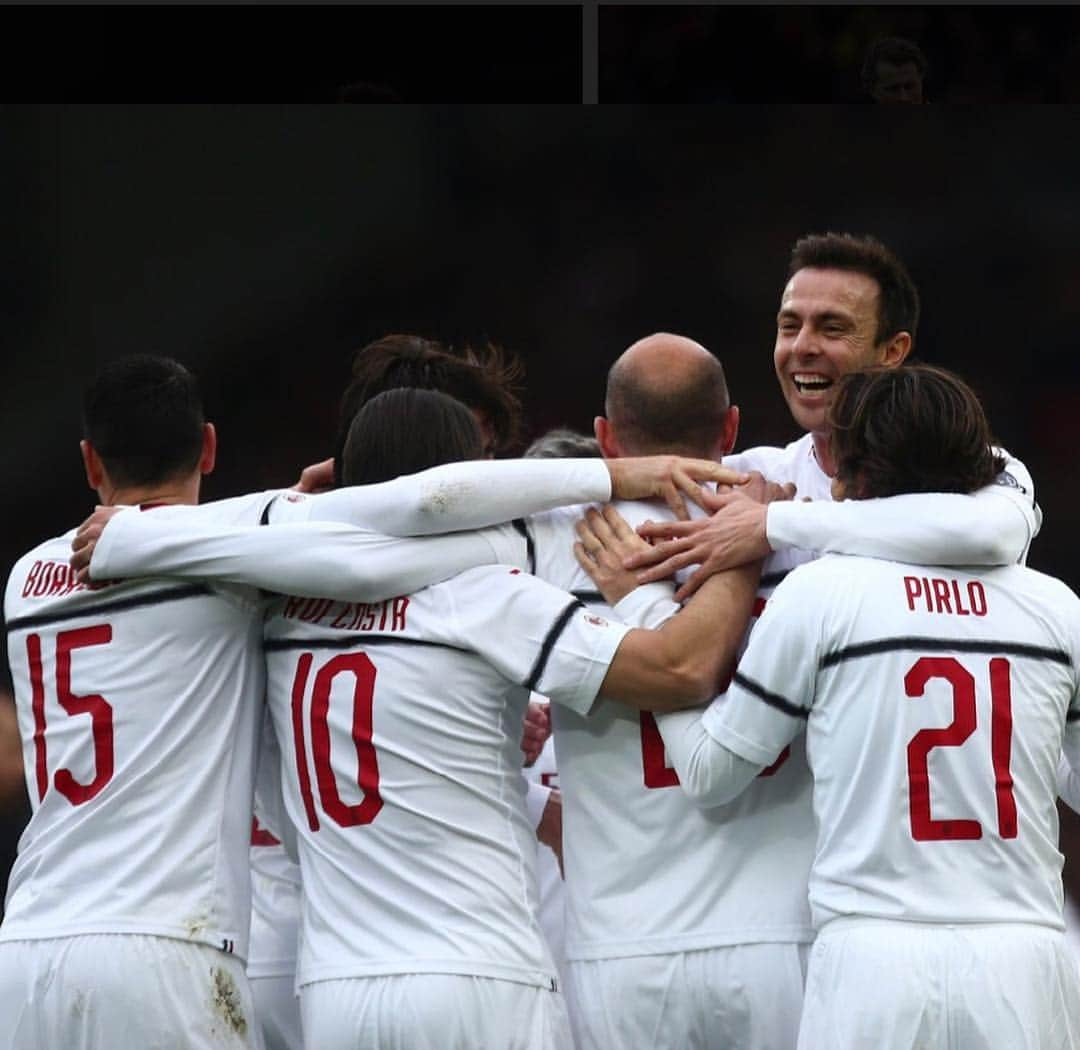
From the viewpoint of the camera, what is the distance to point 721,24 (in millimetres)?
7328

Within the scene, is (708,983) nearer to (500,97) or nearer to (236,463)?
(236,463)

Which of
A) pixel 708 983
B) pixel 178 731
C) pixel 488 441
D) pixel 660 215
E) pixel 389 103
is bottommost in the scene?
pixel 708 983

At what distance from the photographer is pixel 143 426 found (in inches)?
153

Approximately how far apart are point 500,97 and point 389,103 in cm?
42

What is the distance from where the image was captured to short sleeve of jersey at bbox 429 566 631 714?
3.39 m

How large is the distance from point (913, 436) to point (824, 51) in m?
4.24

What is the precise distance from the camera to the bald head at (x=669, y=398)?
12.0 feet

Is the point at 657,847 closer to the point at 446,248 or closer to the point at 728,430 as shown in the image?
the point at 728,430

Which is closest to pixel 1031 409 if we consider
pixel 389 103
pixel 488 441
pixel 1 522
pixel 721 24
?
pixel 721 24

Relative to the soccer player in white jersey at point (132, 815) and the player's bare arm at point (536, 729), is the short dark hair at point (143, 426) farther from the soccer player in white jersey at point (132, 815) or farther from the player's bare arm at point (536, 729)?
the player's bare arm at point (536, 729)

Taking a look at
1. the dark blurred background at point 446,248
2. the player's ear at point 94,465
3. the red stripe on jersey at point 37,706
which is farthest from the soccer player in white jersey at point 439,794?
the dark blurred background at point 446,248

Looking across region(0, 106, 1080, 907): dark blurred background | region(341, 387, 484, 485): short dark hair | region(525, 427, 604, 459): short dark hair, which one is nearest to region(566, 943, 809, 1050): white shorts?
region(341, 387, 484, 485): short dark hair

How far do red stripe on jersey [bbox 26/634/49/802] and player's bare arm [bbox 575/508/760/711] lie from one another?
115 centimetres

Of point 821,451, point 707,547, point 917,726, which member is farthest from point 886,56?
point 917,726
